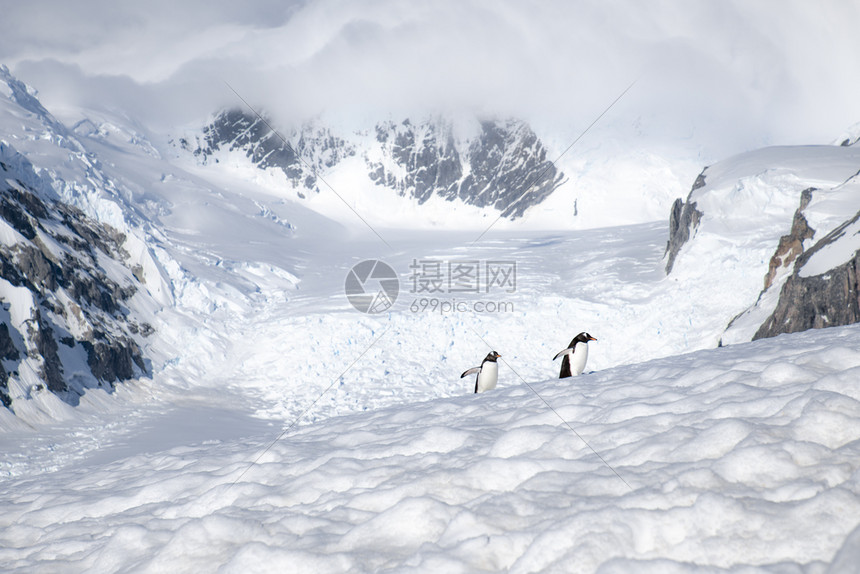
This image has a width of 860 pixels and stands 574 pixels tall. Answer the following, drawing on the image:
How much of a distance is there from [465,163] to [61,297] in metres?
104

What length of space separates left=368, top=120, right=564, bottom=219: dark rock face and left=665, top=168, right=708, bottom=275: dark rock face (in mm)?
78408

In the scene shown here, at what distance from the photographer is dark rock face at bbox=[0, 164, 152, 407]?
25.7 meters

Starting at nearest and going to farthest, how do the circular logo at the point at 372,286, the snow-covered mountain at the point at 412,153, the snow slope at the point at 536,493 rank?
the snow slope at the point at 536,493 → the circular logo at the point at 372,286 → the snow-covered mountain at the point at 412,153

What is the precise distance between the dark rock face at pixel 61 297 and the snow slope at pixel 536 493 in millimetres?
24664

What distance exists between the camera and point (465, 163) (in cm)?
12644

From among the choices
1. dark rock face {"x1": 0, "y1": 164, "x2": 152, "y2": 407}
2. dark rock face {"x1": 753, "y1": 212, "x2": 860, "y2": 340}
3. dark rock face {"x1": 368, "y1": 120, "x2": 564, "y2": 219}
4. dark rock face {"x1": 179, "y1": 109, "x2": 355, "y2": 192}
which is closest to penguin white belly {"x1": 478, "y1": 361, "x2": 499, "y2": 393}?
dark rock face {"x1": 753, "y1": 212, "x2": 860, "y2": 340}

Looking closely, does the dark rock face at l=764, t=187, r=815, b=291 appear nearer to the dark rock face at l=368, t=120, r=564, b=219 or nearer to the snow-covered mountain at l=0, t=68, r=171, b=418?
the snow-covered mountain at l=0, t=68, r=171, b=418

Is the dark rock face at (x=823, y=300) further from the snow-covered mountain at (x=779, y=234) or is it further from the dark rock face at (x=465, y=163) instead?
the dark rock face at (x=465, y=163)

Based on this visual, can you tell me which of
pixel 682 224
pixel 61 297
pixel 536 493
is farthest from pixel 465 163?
pixel 536 493

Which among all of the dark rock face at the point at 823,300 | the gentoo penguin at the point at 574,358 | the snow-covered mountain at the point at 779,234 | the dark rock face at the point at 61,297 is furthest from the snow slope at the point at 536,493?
the dark rock face at the point at 61,297

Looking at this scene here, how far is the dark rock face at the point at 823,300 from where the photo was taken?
A: 1276 cm

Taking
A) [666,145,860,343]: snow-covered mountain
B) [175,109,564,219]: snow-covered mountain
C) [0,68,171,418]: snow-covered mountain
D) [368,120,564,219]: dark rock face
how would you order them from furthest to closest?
[368,120,564,219]: dark rock face < [175,109,564,219]: snow-covered mountain < [0,68,171,418]: snow-covered mountain < [666,145,860,343]: snow-covered mountain

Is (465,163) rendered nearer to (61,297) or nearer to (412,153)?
(412,153)

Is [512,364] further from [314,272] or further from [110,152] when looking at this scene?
[110,152]
